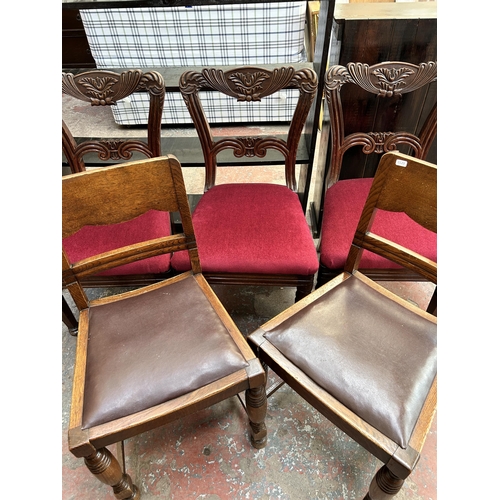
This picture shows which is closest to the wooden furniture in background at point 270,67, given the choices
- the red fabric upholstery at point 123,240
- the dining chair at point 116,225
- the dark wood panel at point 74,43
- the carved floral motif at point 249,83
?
the dining chair at point 116,225

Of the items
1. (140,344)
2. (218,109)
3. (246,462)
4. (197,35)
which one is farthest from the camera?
(218,109)

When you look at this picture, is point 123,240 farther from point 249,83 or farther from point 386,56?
point 386,56

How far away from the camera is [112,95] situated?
1.28 meters

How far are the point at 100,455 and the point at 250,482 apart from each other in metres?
0.55

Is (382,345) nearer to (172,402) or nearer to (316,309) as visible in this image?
(316,309)

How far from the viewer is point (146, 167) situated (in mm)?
935

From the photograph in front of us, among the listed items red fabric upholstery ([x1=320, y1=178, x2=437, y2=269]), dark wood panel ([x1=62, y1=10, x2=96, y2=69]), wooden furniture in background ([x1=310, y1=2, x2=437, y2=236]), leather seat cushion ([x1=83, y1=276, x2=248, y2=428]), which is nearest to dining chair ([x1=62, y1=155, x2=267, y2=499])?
leather seat cushion ([x1=83, y1=276, x2=248, y2=428])

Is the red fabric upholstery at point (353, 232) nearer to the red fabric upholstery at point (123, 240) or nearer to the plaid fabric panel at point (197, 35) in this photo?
the red fabric upholstery at point (123, 240)

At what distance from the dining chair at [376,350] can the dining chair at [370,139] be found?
14 centimetres

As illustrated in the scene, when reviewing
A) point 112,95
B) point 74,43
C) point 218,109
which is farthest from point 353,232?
point 74,43

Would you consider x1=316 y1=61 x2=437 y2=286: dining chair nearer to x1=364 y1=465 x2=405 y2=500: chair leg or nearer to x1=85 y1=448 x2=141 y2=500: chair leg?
x1=364 y1=465 x2=405 y2=500: chair leg

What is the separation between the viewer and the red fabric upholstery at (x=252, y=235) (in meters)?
1.17

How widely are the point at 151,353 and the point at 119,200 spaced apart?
44cm

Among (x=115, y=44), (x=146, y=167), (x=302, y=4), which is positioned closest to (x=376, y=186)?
(x=146, y=167)
